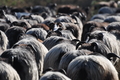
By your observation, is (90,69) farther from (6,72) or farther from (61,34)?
(61,34)

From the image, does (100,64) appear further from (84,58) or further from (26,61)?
(26,61)

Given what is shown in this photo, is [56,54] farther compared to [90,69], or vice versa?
[56,54]

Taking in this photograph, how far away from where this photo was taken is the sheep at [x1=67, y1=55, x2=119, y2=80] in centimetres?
816

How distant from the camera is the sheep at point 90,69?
8156 mm

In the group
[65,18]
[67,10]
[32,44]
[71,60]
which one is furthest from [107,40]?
[67,10]

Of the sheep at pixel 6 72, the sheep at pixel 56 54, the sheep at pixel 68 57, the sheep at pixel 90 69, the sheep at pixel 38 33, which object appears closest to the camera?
the sheep at pixel 6 72

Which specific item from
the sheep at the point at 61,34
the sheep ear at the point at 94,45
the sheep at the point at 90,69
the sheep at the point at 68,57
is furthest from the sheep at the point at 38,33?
the sheep at the point at 90,69

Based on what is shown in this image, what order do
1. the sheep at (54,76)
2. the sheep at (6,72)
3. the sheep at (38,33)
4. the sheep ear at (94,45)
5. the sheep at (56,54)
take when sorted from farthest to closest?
the sheep at (38,33)
the sheep ear at (94,45)
the sheep at (56,54)
the sheep at (6,72)
the sheep at (54,76)

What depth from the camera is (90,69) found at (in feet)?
26.8

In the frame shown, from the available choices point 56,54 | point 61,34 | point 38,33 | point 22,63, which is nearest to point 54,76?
point 22,63

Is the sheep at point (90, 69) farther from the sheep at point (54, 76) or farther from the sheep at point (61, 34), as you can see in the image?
the sheep at point (61, 34)

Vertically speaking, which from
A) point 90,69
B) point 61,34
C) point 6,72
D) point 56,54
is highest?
point 6,72

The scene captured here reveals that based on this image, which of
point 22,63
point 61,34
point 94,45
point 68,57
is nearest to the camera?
point 22,63

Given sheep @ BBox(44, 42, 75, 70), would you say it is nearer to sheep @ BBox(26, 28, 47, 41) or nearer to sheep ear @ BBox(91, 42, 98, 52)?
sheep ear @ BBox(91, 42, 98, 52)
